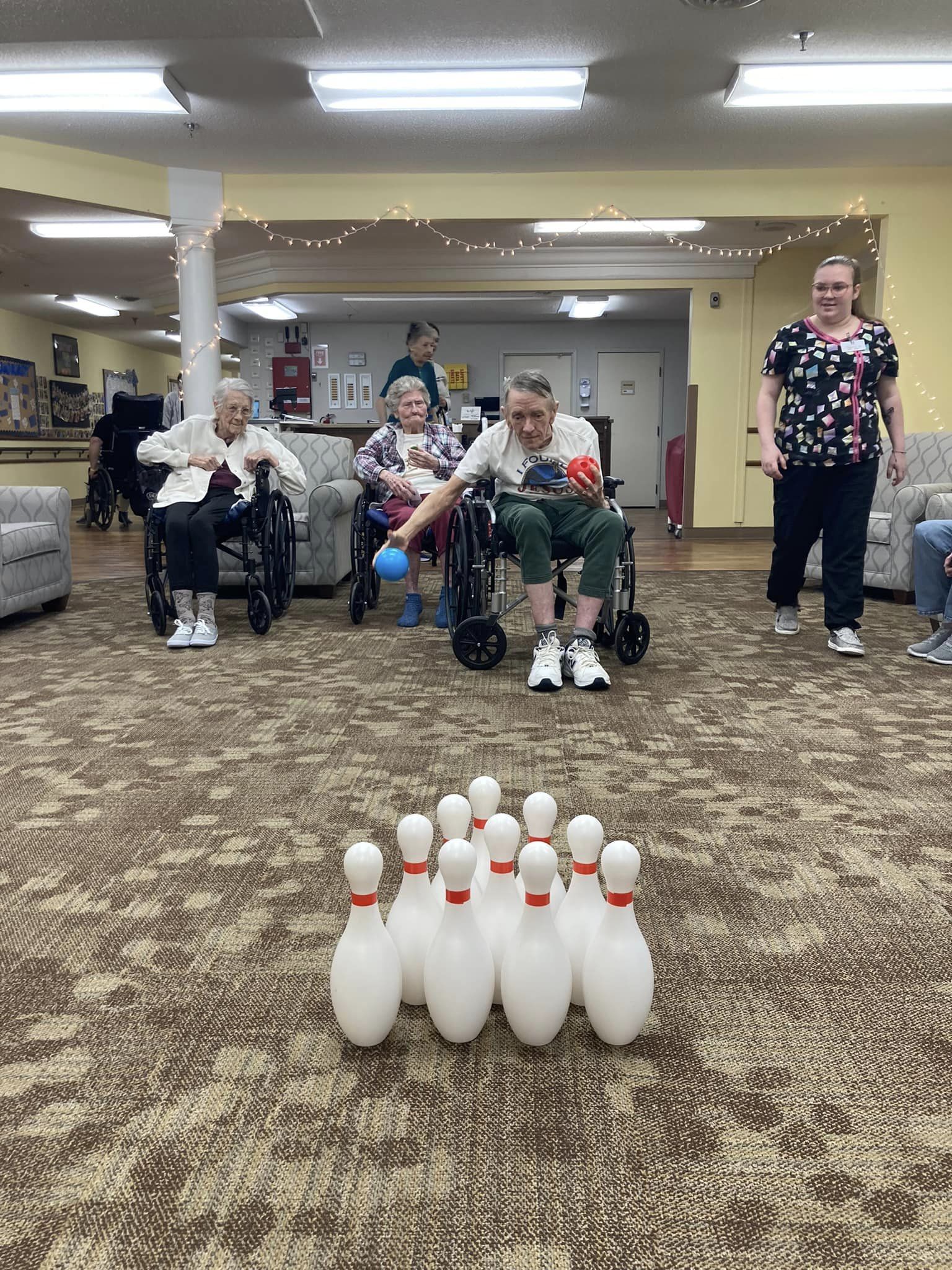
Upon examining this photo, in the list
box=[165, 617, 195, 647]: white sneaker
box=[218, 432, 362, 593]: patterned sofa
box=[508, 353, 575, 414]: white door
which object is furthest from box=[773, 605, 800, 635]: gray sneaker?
box=[508, 353, 575, 414]: white door

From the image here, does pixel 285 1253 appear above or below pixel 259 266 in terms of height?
below

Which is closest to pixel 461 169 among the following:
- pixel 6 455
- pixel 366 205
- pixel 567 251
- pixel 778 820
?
pixel 366 205

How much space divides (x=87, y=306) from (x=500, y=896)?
1094 cm

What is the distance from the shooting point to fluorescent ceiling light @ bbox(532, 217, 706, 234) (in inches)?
265

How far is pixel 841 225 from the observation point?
646 centimetres

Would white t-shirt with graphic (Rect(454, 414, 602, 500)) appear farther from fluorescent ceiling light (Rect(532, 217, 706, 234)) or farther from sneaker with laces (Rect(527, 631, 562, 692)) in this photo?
fluorescent ceiling light (Rect(532, 217, 706, 234))

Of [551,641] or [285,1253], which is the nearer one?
[285,1253]

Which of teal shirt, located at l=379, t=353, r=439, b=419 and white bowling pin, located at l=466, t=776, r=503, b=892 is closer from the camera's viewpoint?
white bowling pin, located at l=466, t=776, r=503, b=892

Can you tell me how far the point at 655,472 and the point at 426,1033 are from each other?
1129 cm

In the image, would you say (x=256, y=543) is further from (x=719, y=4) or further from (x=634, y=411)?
(x=634, y=411)

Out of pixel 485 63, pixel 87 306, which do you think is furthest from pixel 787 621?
pixel 87 306

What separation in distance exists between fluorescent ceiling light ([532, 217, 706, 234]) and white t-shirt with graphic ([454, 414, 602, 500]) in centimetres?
426

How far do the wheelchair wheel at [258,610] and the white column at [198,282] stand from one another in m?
2.88

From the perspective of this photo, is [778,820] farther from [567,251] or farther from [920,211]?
A: [567,251]
